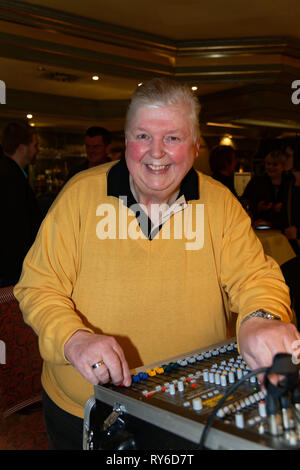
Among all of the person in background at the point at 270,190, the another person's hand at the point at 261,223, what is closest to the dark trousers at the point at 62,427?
the another person's hand at the point at 261,223

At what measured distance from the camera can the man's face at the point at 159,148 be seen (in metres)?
1.19

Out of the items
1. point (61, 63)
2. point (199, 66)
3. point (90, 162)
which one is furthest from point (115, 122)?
point (90, 162)

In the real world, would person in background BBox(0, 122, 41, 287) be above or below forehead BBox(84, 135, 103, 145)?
below

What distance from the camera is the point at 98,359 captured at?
35.6 inches

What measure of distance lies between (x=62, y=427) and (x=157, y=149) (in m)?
0.73

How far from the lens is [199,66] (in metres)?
6.30

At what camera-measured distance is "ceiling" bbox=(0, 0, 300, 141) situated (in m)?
4.71

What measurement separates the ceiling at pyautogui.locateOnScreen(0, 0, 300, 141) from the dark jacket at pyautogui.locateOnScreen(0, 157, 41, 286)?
223 cm

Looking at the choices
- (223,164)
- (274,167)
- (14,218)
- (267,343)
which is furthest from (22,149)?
(267,343)

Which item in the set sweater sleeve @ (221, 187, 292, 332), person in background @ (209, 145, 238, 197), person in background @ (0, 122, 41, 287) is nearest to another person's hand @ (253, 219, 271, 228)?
person in background @ (209, 145, 238, 197)

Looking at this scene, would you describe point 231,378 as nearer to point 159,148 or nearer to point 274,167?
point 159,148

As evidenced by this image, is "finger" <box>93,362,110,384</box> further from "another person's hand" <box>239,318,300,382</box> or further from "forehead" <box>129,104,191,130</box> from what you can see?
"forehead" <box>129,104,191,130</box>

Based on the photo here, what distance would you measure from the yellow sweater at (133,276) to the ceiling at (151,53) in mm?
3804

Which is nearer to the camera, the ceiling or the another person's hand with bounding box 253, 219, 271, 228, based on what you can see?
the another person's hand with bounding box 253, 219, 271, 228
